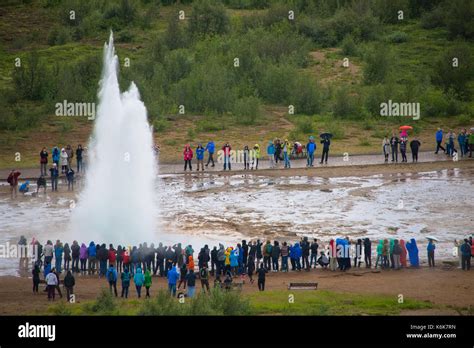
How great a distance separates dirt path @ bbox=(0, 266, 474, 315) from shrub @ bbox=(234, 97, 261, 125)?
23.1 meters

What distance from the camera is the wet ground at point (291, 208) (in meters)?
32.3

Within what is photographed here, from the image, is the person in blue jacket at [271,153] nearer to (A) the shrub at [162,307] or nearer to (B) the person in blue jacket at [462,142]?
(B) the person in blue jacket at [462,142]

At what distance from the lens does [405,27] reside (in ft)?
235

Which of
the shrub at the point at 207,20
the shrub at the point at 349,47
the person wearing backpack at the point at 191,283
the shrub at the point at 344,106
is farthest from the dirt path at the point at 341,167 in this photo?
the shrub at the point at 207,20

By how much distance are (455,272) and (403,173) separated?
1387 centimetres

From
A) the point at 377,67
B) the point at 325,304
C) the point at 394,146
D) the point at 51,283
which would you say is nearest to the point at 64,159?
the point at 394,146

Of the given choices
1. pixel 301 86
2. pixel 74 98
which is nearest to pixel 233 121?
pixel 301 86

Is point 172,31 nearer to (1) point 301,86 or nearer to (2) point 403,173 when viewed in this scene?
(1) point 301,86

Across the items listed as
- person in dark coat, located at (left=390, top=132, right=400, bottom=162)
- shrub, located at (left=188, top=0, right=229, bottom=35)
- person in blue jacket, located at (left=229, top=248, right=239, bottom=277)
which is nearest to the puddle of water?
person in dark coat, located at (left=390, top=132, right=400, bottom=162)

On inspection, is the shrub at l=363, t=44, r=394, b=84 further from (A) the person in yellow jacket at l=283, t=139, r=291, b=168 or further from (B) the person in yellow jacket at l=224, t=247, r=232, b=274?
(B) the person in yellow jacket at l=224, t=247, r=232, b=274

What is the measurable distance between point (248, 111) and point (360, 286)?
82.9ft

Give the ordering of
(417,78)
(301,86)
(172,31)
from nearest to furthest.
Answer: (301,86)
(417,78)
(172,31)

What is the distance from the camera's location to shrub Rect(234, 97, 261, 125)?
167ft

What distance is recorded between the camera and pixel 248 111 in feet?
167
